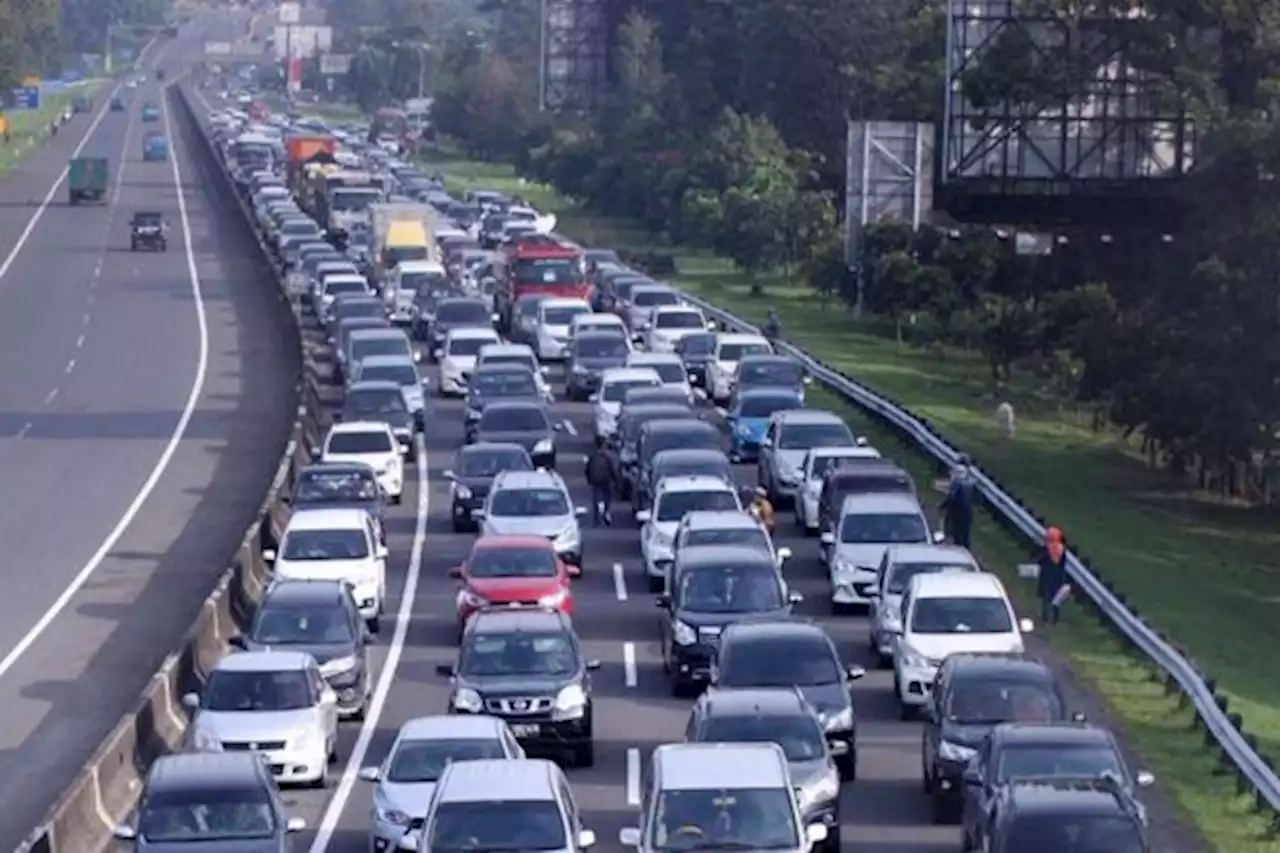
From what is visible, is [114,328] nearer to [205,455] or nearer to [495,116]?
[205,455]

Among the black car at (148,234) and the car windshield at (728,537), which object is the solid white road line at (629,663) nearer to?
the car windshield at (728,537)

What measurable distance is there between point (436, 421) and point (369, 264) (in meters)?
30.0

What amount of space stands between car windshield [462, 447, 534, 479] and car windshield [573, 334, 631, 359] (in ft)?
53.5

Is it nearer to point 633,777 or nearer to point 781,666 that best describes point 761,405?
point 781,666

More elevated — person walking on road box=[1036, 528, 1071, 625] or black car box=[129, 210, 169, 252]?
black car box=[129, 210, 169, 252]

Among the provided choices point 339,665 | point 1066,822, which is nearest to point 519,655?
point 339,665

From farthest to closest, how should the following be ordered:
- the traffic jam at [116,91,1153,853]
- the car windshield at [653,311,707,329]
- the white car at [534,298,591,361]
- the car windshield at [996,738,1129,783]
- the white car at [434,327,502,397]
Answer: the white car at [534,298,591,361], the car windshield at [653,311,707,329], the white car at [434,327,502,397], the car windshield at [996,738,1129,783], the traffic jam at [116,91,1153,853]

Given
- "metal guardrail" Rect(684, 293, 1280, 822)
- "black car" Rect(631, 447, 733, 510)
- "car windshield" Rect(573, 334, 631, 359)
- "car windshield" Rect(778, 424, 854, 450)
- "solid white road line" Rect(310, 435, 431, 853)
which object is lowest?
"solid white road line" Rect(310, 435, 431, 853)

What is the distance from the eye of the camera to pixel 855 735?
1300 inches

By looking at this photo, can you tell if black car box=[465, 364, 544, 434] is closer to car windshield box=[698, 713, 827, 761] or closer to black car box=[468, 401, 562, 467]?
black car box=[468, 401, 562, 467]

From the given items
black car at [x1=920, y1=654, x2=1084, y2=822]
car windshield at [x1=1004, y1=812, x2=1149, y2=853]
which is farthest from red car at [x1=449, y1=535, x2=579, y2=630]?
car windshield at [x1=1004, y1=812, x2=1149, y2=853]

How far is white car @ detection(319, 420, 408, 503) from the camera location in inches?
1993

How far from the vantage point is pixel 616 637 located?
132 ft

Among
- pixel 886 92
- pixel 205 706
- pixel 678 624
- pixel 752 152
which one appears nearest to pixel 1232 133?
pixel 678 624
